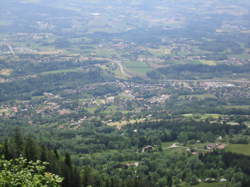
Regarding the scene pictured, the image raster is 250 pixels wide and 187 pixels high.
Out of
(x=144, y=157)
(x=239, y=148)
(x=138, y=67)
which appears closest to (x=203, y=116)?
(x=239, y=148)

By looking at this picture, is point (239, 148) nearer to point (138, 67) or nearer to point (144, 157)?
point (144, 157)

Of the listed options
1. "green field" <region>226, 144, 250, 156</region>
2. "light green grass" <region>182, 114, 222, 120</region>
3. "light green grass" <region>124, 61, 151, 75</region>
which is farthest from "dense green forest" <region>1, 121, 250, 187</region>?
"light green grass" <region>124, 61, 151, 75</region>

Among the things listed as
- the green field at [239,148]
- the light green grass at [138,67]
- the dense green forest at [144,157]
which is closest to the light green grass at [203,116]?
the dense green forest at [144,157]

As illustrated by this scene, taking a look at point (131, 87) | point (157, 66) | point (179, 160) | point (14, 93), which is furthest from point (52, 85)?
point (179, 160)

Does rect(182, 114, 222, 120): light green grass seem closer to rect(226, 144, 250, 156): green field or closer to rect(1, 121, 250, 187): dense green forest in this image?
rect(1, 121, 250, 187): dense green forest

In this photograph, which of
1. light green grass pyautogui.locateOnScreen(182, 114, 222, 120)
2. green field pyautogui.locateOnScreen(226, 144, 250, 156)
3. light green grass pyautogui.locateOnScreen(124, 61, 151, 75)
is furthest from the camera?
light green grass pyautogui.locateOnScreen(124, 61, 151, 75)

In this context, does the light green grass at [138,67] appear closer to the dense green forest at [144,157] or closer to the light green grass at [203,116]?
the light green grass at [203,116]

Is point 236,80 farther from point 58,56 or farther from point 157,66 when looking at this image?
point 58,56

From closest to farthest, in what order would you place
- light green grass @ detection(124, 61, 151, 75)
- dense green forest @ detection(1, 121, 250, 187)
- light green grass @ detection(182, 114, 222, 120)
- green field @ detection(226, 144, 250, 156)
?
dense green forest @ detection(1, 121, 250, 187), green field @ detection(226, 144, 250, 156), light green grass @ detection(182, 114, 222, 120), light green grass @ detection(124, 61, 151, 75)
